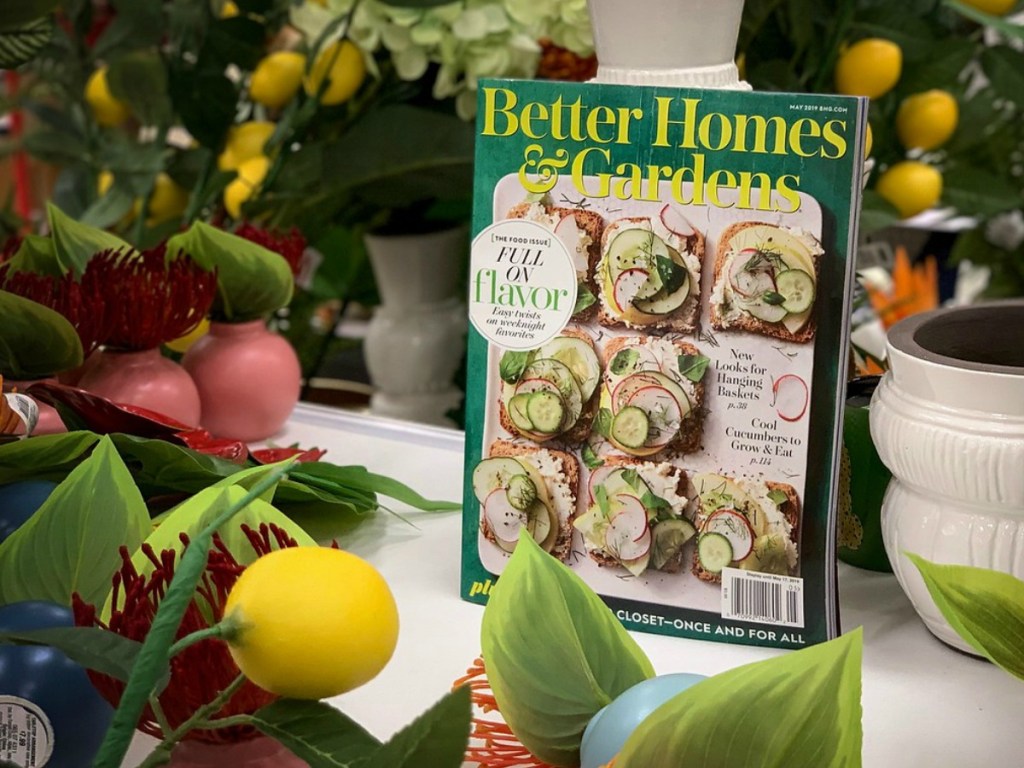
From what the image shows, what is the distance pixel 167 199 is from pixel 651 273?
28.7 inches

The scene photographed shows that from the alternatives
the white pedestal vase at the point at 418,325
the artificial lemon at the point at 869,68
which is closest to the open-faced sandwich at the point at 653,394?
the artificial lemon at the point at 869,68

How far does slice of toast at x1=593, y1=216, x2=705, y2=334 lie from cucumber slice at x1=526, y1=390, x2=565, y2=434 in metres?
0.04

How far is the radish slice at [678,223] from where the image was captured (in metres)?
0.53

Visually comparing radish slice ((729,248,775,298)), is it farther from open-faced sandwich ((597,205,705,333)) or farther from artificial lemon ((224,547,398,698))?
artificial lemon ((224,547,398,698))

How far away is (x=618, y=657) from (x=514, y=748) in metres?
0.06

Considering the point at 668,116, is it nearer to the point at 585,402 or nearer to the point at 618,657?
the point at 585,402

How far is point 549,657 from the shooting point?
0.40m

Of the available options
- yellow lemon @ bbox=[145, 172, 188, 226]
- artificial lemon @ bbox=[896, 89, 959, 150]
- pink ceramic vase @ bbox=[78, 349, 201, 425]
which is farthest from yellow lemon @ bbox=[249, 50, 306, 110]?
artificial lemon @ bbox=[896, 89, 959, 150]

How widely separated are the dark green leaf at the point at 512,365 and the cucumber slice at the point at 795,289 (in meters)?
0.12

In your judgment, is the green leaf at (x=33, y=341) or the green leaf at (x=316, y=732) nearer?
the green leaf at (x=316, y=732)

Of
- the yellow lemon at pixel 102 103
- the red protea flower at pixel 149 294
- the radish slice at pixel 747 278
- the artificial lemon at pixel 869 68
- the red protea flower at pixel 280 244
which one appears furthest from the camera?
the yellow lemon at pixel 102 103

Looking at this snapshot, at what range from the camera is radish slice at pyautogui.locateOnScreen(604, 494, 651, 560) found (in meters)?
0.54

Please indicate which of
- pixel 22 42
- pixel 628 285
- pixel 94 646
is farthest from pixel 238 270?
pixel 94 646

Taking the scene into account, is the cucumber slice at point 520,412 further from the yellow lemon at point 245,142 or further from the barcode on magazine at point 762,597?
the yellow lemon at point 245,142
